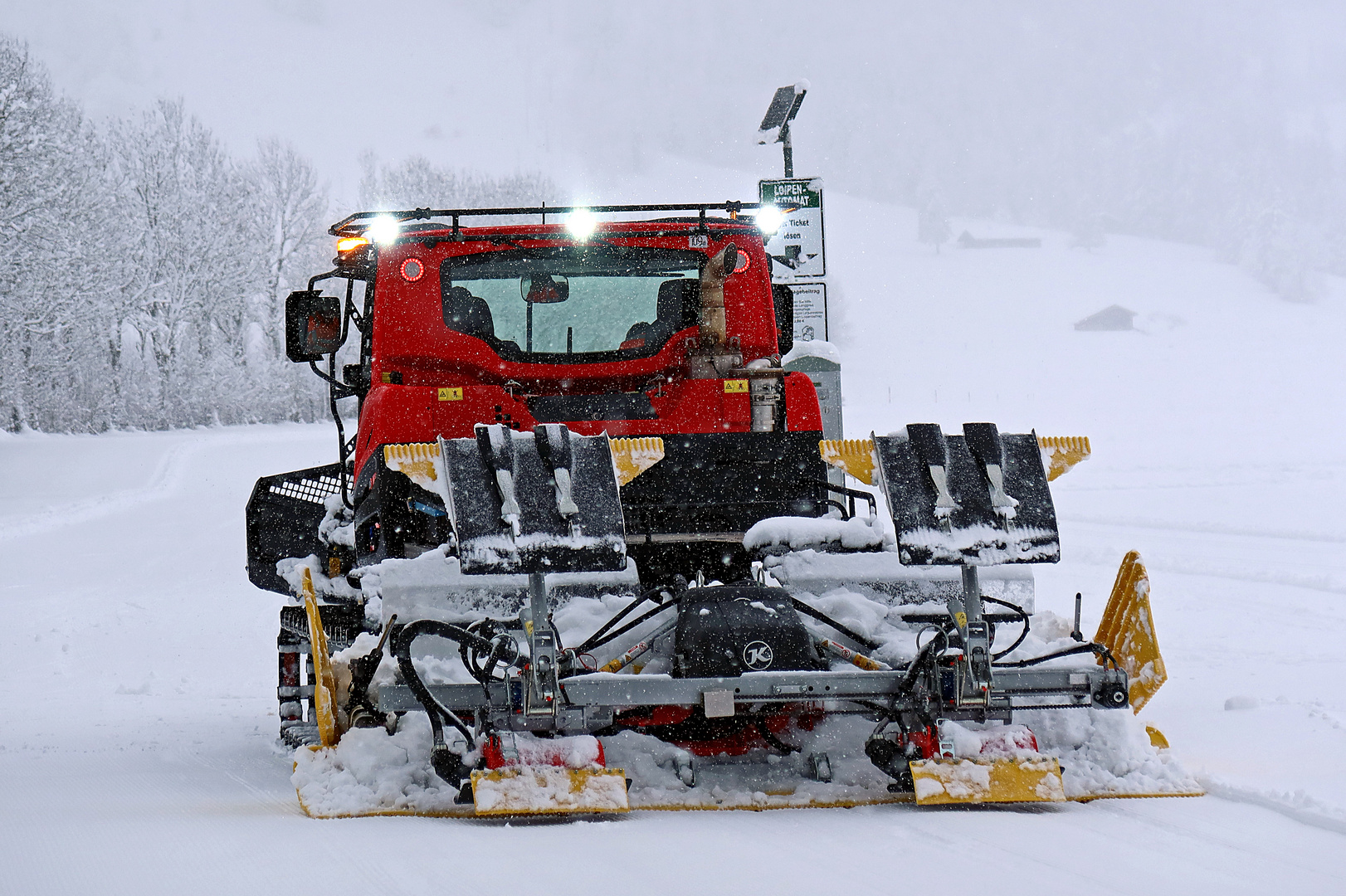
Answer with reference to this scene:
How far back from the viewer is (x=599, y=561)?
3740 mm

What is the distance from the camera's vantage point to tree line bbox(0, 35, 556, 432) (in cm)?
2936

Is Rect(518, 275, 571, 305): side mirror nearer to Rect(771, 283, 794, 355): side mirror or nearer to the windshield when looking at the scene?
the windshield

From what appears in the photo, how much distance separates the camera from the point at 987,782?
141 inches

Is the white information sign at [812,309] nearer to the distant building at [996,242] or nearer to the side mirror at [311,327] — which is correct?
the side mirror at [311,327]

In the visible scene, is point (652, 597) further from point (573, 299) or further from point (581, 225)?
point (581, 225)

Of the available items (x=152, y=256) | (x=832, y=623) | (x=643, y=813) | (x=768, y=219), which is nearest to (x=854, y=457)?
(x=832, y=623)

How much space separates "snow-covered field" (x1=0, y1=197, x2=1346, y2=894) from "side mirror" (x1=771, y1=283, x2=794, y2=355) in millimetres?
2571

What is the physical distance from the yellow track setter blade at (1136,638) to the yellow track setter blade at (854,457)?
0.91 meters

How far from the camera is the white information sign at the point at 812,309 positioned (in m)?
10.0

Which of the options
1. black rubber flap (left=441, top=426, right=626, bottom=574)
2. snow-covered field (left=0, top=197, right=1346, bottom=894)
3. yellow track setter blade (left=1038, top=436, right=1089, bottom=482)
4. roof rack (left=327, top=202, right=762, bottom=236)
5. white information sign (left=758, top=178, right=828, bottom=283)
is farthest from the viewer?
white information sign (left=758, top=178, right=828, bottom=283)

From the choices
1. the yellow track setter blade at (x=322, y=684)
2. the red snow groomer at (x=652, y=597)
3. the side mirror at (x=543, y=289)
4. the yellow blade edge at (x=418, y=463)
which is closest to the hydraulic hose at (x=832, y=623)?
the red snow groomer at (x=652, y=597)

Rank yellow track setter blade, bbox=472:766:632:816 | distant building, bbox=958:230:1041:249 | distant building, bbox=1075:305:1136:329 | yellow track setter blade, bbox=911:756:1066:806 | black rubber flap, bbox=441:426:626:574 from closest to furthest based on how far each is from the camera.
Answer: yellow track setter blade, bbox=472:766:632:816 < yellow track setter blade, bbox=911:756:1066:806 < black rubber flap, bbox=441:426:626:574 < distant building, bbox=1075:305:1136:329 < distant building, bbox=958:230:1041:249

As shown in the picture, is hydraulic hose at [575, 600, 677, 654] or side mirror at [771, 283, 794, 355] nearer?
hydraulic hose at [575, 600, 677, 654]

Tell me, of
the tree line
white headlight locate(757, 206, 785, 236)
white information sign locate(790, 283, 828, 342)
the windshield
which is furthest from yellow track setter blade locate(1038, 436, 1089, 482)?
the tree line
